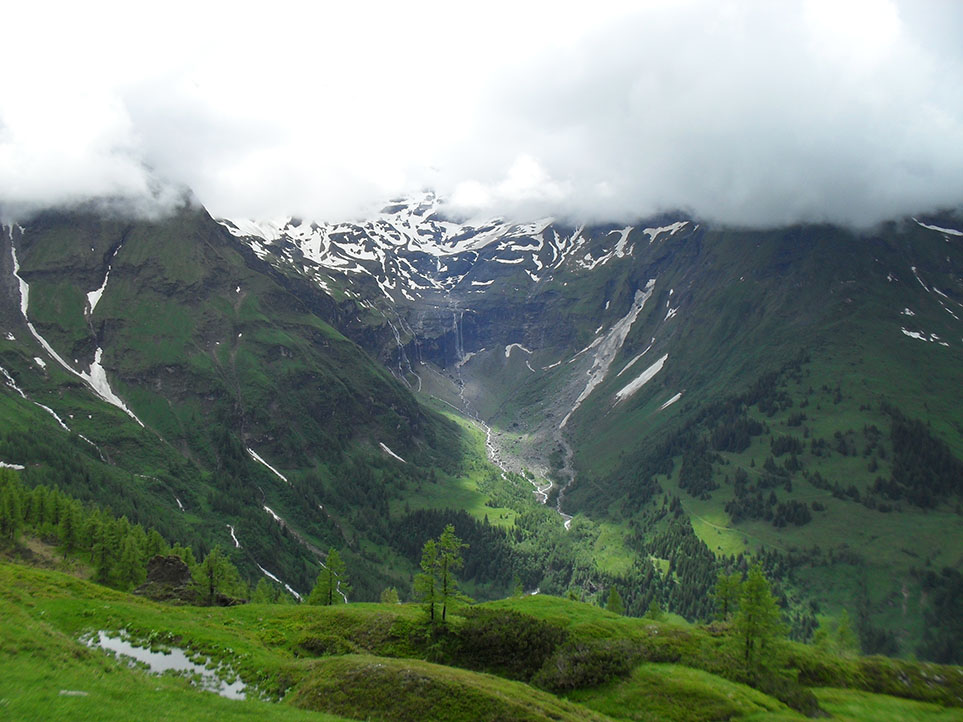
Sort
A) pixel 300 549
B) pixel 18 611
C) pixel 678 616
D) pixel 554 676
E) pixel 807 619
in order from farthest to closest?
1. pixel 300 549
2. pixel 678 616
3. pixel 807 619
4. pixel 554 676
5. pixel 18 611

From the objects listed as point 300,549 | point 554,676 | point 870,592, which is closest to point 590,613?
point 554,676

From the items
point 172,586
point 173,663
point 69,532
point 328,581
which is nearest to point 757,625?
point 173,663

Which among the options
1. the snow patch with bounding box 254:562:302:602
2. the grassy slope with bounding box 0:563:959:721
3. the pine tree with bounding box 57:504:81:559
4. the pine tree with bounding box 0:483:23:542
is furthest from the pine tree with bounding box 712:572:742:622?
the snow patch with bounding box 254:562:302:602

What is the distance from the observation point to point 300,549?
19962cm

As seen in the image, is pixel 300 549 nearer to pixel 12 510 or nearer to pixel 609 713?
pixel 12 510

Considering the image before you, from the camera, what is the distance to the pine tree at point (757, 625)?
48.8 metres

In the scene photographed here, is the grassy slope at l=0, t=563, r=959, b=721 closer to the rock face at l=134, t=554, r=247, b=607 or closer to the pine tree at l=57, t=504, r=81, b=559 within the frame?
the rock face at l=134, t=554, r=247, b=607

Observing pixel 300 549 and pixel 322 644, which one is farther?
pixel 300 549

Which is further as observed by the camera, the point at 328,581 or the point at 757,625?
the point at 328,581

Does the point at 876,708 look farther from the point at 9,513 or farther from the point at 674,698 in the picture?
the point at 9,513

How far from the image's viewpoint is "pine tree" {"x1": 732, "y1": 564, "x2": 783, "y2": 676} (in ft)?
160

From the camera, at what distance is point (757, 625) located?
49312 millimetres

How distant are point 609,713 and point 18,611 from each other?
4098 cm

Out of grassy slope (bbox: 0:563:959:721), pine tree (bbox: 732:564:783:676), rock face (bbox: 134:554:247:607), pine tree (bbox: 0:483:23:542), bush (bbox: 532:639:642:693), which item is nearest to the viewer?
grassy slope (bbox: 0:563:959:721)
